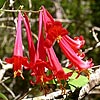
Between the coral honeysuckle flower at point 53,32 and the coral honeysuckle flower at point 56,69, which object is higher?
the coral honeysuckle flower at point 53,32

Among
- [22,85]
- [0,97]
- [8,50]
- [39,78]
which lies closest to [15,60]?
[39,78]

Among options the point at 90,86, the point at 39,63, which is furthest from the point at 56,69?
the point at 90,86

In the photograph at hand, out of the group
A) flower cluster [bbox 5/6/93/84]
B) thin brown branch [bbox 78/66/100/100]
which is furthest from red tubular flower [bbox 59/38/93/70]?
thin brown branch [bbox 78/66/100/100]

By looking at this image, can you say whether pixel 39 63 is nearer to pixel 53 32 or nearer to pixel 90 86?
pixel 53 32

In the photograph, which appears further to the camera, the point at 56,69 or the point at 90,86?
the point at 90,86

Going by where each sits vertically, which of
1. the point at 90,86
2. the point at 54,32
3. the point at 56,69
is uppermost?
the point at 54,32

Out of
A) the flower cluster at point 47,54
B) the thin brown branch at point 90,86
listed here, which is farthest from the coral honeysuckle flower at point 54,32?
the thin brown branch at point 90,86

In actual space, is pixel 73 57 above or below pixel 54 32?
below

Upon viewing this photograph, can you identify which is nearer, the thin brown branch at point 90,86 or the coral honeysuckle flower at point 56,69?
the coral honeysuckle flower at point 56,69

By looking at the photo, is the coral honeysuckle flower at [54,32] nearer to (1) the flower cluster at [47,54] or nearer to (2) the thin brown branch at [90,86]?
(1) the flower cluster at [47,54]
